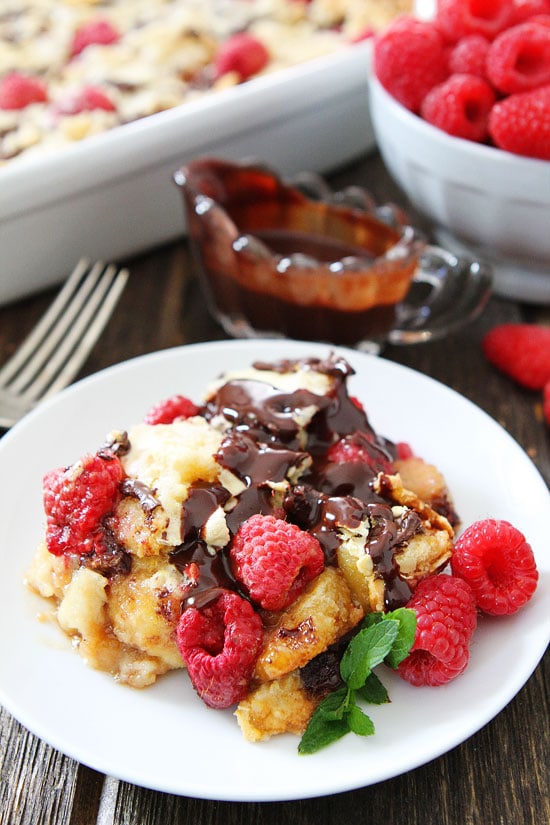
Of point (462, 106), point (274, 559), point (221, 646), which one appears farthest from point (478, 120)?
point (221, 646)

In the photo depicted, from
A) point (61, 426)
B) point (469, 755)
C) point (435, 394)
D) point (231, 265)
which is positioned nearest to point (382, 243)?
point (231, 265)

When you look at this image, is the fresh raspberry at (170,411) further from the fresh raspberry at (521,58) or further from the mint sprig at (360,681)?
the fresh raspberry at (521,58)

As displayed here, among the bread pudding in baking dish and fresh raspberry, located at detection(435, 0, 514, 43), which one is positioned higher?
fresh raspberry, located at detection(435, 0, 514, 43)

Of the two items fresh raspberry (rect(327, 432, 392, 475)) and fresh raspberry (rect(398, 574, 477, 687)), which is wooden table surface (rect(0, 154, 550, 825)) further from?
fresh raspberry (rect(327, 432, 392, 475))

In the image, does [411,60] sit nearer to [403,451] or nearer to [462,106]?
[462,106]

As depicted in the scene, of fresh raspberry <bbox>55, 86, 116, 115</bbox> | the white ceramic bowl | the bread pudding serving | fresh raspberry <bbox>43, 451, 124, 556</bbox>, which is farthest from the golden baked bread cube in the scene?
fresh raspberry <bbox>55, 86, 116, 115</bbox>

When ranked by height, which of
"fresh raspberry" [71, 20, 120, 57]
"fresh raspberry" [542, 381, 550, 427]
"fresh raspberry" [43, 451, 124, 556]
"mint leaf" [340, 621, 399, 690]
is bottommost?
"fresh raspberry" [542, 381, 550, 427]

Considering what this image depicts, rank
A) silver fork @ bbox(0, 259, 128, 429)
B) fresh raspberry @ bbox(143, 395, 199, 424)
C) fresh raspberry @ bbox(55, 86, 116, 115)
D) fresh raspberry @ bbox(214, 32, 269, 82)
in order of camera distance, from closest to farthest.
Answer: fresh raspberry @ bbox(143, 395, 199, 424), silver fork @ bbox(0, 259, 128, 429), fresh raspberry @ bbox(55, 86, 116, 115), fresh raspberry @ bbox(214, 32, 269, 82)
